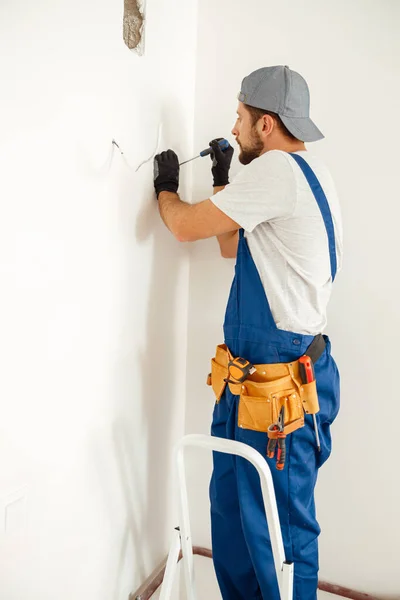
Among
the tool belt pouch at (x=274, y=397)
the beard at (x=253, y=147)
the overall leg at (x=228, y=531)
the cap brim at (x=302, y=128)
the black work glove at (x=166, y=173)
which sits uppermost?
the cap brim at (x=302, y=128)

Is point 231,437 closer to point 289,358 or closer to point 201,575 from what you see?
point 289,358

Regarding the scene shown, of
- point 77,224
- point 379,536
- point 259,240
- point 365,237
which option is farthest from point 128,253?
point 379,536

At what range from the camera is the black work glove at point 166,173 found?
1427 mm

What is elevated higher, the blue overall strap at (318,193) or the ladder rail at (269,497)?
the blue overall strap at (318,193)

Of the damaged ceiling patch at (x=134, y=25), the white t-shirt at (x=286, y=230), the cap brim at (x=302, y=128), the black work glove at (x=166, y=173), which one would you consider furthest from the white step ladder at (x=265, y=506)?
the damaged ceiling patch at (x=134, y=25)

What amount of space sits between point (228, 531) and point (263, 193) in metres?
0.97

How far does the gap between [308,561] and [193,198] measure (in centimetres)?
119

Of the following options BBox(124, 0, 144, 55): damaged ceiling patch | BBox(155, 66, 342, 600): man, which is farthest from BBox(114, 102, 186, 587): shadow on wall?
BBox(124, 0, 144, 55): damaged ceiling patch

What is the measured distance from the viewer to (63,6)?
1035 millimetres

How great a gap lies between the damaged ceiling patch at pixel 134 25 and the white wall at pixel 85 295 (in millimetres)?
43

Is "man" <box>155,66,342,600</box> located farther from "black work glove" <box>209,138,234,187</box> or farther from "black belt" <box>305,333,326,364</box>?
"black work glove" <box>209,138,234,187</box>

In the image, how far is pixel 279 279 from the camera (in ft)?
4.12

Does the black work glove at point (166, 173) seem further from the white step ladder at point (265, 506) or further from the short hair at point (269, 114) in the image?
the white step ladder at point (265, 506)

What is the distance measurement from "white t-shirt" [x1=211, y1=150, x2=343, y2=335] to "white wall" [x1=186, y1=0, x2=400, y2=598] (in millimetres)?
261
